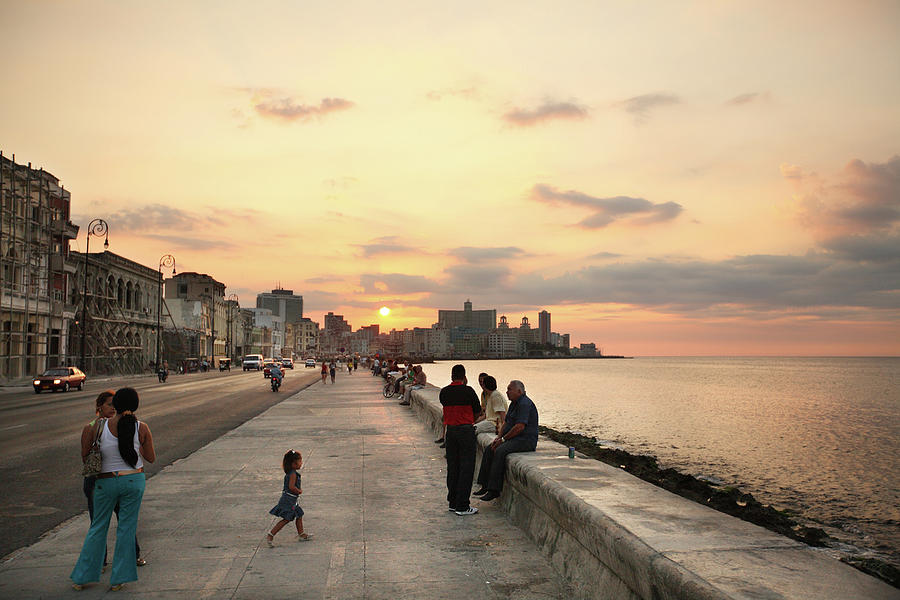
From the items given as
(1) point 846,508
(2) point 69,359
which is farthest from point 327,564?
(2) point 69,359

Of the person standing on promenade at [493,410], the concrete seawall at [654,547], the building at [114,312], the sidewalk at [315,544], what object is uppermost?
the building at [114,312]

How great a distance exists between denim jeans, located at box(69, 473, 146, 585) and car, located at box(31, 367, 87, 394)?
39.8m

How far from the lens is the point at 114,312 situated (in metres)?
75.1

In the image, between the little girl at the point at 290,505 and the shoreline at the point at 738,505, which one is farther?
the shoreline at the point at 738,505

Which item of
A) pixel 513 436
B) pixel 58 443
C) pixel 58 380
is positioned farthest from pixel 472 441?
pixel 58 380

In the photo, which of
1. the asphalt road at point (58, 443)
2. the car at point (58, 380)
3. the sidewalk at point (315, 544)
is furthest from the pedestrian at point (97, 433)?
the car at point (58, 380)

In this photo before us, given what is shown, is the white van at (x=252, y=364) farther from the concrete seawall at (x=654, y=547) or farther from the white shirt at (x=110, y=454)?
the white shirt at (x=110, y=454)

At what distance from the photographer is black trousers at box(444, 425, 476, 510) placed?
867cm

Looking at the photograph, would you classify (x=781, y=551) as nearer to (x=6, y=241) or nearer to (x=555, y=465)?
(x=555, y=465)

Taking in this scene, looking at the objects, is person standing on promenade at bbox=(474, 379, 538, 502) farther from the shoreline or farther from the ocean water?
the ocean water

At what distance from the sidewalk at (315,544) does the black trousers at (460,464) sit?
24 centimetres

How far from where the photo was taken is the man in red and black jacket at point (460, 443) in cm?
868

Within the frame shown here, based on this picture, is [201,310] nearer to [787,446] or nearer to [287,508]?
[787,446]

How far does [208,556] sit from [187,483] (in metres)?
4.45
